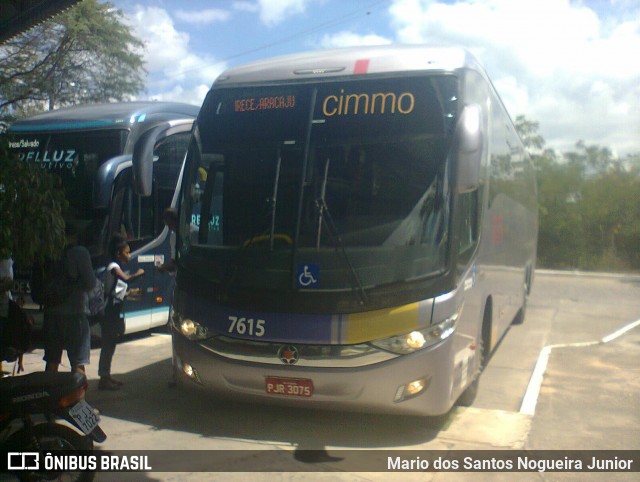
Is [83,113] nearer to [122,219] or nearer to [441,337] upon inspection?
[122,219]

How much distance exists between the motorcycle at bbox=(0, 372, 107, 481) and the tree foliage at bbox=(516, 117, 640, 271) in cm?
2822

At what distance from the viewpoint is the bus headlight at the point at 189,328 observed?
5.77 m

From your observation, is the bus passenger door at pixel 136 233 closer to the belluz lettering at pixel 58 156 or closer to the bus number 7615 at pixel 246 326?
the belluz lettering at pixel 58 156

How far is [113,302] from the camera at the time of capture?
23.2 ft

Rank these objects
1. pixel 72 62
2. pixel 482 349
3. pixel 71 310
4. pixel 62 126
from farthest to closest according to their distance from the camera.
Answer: pixel 72 62 < pixel 62 126 < pixel 482 349 < pixel 71 310

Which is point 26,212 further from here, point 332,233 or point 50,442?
point 332,233

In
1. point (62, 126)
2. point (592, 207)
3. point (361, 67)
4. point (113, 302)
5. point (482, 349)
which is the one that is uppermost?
point (361, 67)

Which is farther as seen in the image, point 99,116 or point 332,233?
point 99,116

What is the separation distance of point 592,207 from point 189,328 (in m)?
28.2

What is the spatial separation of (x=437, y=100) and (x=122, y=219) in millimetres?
5186

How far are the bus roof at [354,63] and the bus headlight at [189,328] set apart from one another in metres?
2.23

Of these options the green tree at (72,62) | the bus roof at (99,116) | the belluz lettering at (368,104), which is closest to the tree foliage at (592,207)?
the green tree at (72,62)

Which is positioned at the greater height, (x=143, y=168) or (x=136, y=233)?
(x=143, y=168)

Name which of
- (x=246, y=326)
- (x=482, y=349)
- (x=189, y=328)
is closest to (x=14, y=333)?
(x=189, y=328)
